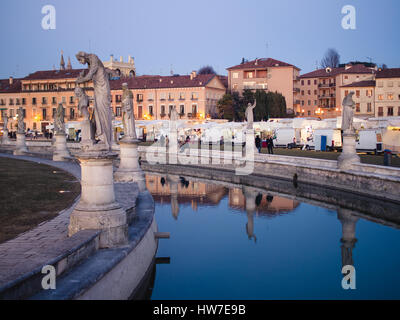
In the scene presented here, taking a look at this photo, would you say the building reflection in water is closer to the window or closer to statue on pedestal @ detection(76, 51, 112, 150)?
statue on pedestal @ detection(76, 51, 112, 150)

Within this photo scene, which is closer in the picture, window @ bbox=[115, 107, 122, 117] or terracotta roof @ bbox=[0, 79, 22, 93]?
window @ bbox=[115, 107, 122, 117]

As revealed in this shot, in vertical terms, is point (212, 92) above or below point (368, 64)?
below

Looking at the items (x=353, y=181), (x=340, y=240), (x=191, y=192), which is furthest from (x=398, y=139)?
(x=340, y=240)

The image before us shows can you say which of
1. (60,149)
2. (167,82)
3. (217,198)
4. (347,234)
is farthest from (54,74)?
(347,234)

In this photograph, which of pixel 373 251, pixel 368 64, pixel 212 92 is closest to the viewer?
pixel 373 251

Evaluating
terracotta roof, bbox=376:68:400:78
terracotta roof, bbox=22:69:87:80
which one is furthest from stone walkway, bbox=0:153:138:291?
terracotta roof, bbox=22:69:87:80

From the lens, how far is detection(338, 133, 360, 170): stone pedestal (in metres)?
18.4

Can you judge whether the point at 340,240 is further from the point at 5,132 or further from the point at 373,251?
the point at 5,132

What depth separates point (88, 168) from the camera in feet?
24.1

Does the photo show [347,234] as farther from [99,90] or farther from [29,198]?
[29,198]

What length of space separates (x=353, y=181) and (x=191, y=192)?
656 cm

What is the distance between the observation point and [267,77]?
78.4 m

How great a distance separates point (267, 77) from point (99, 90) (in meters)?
72.1

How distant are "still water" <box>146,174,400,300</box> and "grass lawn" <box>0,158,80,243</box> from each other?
253cm
